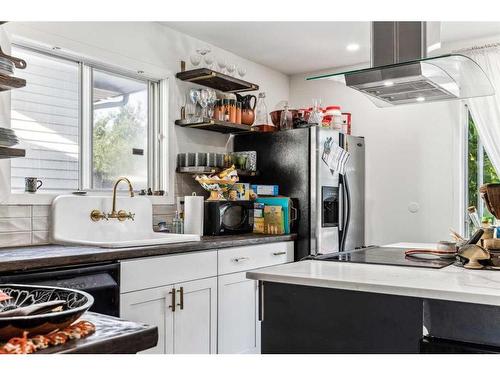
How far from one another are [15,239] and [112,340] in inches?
82.0

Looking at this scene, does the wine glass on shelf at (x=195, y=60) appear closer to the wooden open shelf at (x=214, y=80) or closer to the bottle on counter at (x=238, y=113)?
the wooden open shelf at (x=214, y=80)

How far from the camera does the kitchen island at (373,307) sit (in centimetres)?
149

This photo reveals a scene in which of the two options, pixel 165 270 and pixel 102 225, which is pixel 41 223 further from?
pixel 165 270

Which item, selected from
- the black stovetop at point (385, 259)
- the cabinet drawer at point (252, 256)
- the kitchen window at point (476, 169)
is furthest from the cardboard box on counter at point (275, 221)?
the kitchen window at point (476, 169)

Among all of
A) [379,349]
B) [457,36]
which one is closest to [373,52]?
[379,349]

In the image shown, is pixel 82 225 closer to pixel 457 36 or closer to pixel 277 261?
pixel 277 261

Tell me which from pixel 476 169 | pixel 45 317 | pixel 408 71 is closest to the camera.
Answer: pixel 45 317

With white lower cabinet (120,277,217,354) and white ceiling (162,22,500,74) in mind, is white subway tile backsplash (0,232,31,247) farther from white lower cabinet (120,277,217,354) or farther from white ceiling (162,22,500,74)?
white ceiling (162,22,500,74)

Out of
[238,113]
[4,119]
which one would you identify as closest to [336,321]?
[4,119]

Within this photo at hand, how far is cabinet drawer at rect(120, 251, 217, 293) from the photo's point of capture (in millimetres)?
2467

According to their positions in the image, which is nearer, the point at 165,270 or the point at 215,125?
the point at 165,270

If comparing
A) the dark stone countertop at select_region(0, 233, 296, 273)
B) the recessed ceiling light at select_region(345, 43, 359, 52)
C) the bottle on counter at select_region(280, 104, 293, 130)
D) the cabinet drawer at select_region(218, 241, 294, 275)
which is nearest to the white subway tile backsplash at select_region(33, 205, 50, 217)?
the dark stone countertop at select_region(0, 233, 296, 273)

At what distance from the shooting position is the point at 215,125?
370cm

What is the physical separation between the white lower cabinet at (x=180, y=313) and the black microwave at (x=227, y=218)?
1.75 feet
